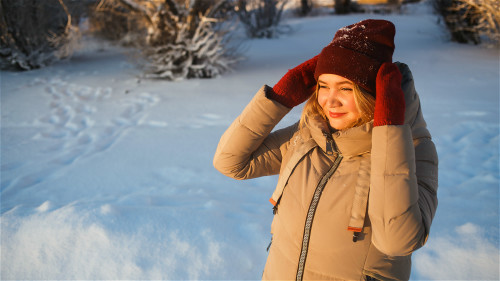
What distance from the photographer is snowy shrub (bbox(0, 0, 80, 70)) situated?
7592 mm

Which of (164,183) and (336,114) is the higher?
(336,114)

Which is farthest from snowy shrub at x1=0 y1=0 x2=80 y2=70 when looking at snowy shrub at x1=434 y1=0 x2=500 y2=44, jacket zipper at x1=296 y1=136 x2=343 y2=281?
snowy shrub at x1=434 y1=0 x2=500 y2=44

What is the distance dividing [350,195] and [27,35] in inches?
358

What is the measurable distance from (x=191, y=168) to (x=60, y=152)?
145 cm

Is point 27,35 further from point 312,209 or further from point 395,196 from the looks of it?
point 395,196

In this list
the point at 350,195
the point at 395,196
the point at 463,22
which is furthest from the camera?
the point at 463,22

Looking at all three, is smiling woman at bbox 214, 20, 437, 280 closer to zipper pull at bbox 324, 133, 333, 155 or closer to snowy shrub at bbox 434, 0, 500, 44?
zipper pull at bbox 324, 133, 333, 155

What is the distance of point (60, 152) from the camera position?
3.64 meters

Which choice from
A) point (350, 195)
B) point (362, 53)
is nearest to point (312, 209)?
point (350, 195)

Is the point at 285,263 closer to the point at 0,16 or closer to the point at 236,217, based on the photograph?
the point at 236,217

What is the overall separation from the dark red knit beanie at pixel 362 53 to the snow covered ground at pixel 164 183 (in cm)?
79

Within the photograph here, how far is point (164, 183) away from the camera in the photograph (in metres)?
2.99

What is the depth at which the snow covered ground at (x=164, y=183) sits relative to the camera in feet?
6.36

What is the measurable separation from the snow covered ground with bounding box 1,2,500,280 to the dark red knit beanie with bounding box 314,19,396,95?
0.79 m
